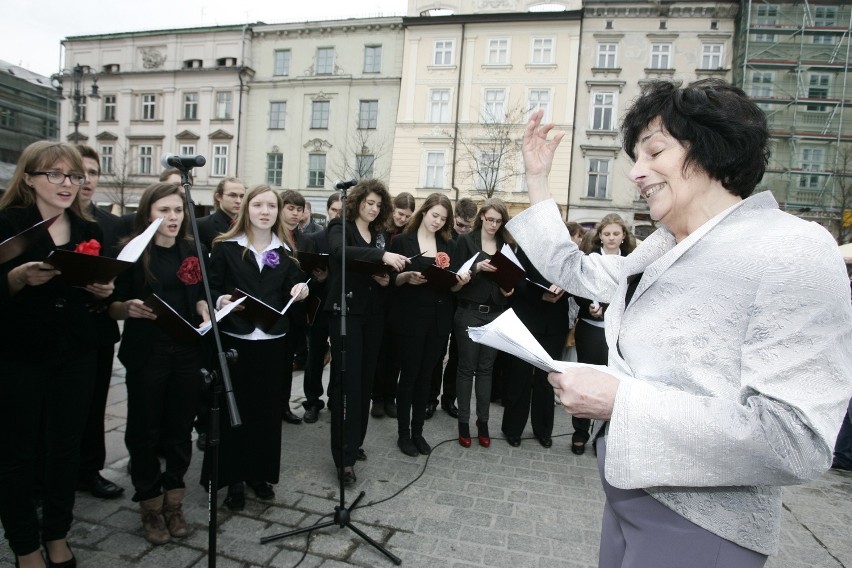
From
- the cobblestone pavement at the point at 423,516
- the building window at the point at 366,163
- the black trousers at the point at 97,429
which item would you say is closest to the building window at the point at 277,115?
the building window at the point at 366,163

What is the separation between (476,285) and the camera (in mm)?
4812

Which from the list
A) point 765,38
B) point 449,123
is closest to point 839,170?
point 765,38

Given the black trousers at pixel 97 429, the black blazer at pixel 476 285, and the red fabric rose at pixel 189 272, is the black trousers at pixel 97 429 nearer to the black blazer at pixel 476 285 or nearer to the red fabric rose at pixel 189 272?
the red fabric rose at pixel 189 272

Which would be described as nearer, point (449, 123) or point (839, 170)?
point (839, 170)

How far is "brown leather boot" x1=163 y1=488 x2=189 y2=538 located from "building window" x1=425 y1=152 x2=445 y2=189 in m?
23.2

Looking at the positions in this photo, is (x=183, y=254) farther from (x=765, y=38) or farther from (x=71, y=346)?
(x=765, y=38)

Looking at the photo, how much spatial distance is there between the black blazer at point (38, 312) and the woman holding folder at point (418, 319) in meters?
2.44

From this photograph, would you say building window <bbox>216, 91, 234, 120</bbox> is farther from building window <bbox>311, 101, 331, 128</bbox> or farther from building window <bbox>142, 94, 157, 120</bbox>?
building window <bbox>311, 101, 331, 128</bbox>

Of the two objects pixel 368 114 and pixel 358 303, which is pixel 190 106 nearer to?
pixel 368 114

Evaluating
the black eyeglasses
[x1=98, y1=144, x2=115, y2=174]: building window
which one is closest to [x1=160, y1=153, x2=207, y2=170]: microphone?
the black eyeglasses

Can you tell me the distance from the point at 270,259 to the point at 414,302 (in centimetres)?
142

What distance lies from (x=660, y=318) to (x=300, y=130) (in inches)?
1134

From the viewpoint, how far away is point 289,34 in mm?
28031

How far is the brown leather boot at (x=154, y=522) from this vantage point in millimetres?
2955
